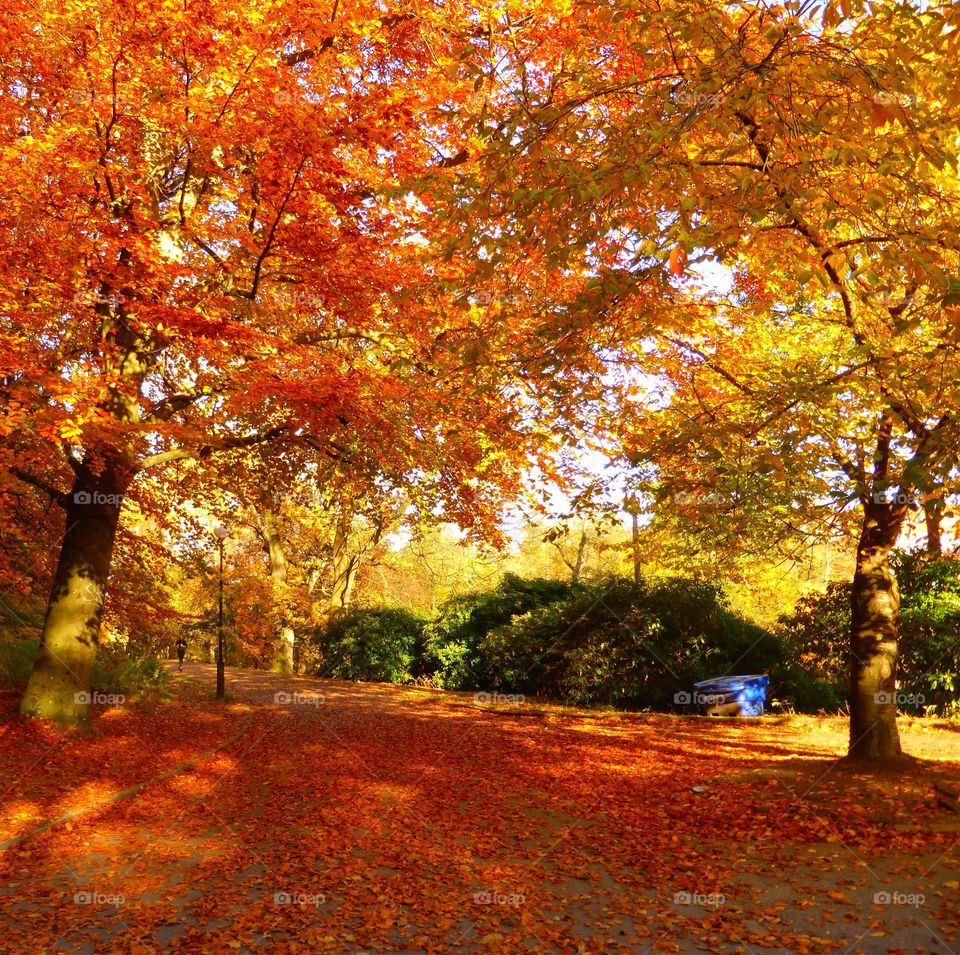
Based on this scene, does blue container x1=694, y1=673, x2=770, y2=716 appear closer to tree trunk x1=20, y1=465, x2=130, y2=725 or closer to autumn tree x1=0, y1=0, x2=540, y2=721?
autumn tree x1=0, y1=0, x2=540, y2=721

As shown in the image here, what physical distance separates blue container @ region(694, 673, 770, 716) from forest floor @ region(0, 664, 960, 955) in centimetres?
259

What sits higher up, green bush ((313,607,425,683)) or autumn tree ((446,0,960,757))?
autumn tree ((446,0,960,757))

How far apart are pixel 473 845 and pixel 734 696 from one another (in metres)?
10.4

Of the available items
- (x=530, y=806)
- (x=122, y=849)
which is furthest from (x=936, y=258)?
(x=122, y=849)

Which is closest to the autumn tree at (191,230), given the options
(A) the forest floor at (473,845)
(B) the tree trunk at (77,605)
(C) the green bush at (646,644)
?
(B) the tree trunk at (77,605)

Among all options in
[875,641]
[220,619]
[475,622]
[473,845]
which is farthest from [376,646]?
[875,641]

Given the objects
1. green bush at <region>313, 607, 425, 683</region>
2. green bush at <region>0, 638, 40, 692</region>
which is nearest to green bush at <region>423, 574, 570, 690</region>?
green bush at <region>313, 607, 425, 683</region>

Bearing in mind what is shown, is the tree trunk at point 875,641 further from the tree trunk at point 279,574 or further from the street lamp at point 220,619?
the tree trunk at point 279,574

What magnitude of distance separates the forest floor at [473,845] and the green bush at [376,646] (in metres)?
12.4

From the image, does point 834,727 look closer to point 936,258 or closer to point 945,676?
point 945,676

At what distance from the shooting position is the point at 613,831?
28.1ft

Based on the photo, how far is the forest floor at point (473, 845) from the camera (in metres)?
5.72

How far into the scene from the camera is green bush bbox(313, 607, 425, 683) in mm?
26641

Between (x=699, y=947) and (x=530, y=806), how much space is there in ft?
15.0
